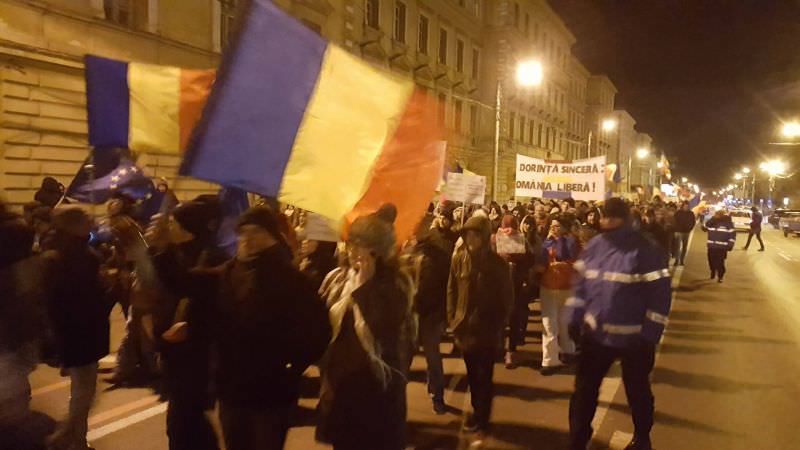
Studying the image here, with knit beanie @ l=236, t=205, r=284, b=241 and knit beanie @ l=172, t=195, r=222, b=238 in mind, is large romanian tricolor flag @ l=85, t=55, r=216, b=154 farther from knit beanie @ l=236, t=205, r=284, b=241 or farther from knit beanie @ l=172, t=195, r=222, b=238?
knit beanie @ l=236, t=205, r=284, b=241

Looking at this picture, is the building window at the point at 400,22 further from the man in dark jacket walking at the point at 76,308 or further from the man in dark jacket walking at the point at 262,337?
the man in dark jacket walking at the point at 262,337

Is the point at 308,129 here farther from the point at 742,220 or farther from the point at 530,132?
the point at 530,132

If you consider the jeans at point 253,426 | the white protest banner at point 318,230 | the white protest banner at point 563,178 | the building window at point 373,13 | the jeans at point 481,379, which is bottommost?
the jeans at point 481,379

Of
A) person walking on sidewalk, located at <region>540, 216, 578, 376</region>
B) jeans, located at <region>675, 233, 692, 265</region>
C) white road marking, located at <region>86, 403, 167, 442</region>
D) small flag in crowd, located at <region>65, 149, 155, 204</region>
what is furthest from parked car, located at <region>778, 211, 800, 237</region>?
white road marking, located at <region>86, 403, 167, 442</region>

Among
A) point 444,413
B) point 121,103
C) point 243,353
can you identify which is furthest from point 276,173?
point 444,413

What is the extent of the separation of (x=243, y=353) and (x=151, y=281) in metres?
0.78

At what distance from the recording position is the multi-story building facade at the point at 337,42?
13.5m

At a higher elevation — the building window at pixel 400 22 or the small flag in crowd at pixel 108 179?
the building window at pixel 400 22

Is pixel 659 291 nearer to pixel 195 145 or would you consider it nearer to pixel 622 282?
pixel 622 282

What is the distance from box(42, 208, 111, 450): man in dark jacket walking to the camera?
4070 millimetres

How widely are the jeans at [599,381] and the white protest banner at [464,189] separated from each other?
22.3 ft

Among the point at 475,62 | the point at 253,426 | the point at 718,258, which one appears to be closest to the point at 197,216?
the point at 253,426

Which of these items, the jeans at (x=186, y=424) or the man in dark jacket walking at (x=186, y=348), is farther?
the jeans at (x=186, y=424)

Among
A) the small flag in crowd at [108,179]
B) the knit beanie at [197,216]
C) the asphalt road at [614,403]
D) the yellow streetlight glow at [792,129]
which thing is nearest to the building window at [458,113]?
the asphalt road at [614,403]
